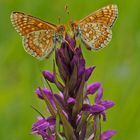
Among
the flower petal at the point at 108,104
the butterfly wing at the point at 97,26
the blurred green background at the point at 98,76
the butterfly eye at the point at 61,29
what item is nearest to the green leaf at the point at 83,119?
the flower petal at the point at 108,104

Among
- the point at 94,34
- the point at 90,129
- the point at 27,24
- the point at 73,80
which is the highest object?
the point at 27,24

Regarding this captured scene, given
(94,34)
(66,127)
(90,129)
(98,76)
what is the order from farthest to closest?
1. (98,76)
2. (94,34)
3. (90,129)
4. (66,127)

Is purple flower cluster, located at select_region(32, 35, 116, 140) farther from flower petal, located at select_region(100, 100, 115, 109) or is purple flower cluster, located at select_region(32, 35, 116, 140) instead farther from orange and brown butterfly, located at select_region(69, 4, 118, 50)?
orange and brown butterfly, located at select_region(69, 4, 118, 50)

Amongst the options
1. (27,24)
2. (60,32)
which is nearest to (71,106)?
(60,32)

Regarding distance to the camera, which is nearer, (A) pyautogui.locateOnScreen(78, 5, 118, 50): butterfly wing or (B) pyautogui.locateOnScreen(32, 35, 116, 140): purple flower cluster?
Result: (B) pyautogui.locateOnScreen(32, 35, 116, 140): purple flower cluster

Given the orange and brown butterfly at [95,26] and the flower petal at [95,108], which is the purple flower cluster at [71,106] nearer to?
the flower petal at [95,108]

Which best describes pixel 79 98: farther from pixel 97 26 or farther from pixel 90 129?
pixel 97 26

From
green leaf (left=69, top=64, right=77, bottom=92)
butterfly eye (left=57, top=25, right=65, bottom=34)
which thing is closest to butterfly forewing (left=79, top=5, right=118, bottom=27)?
butterfly eye (left=57, top=25, right=65, bottom=34)
